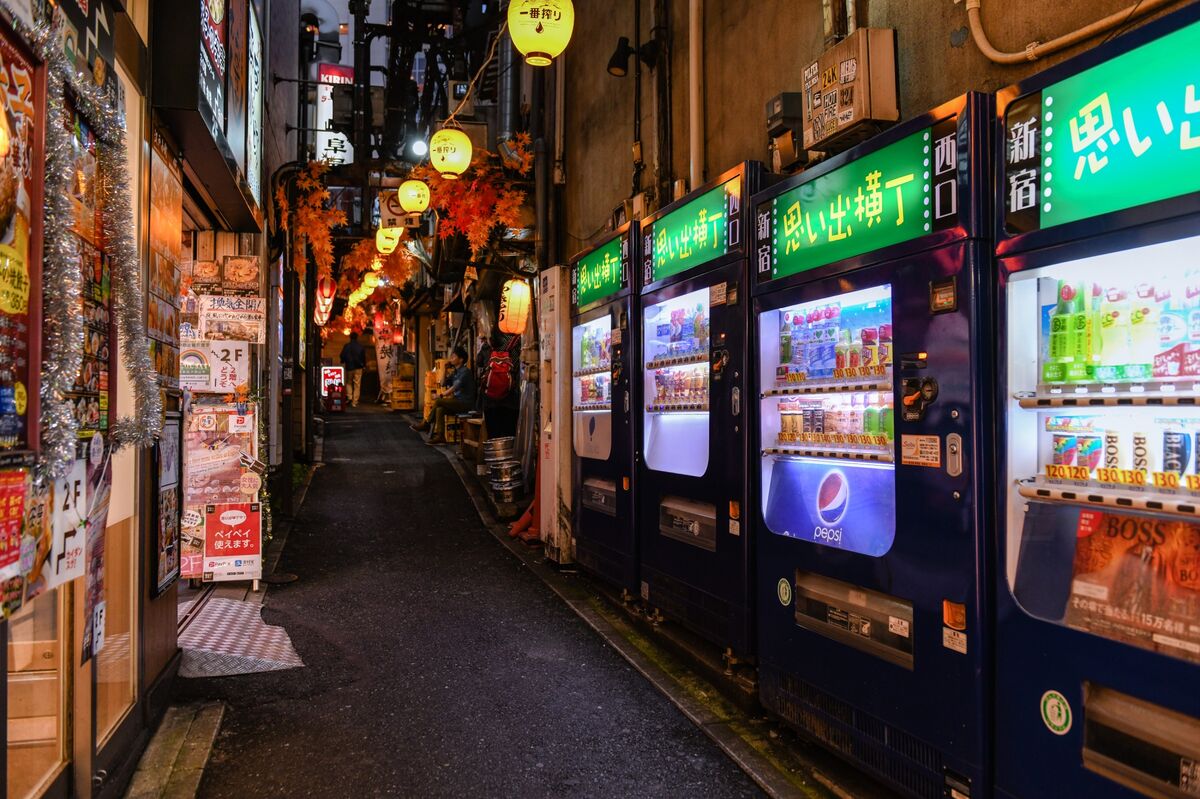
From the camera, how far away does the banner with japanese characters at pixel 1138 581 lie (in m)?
2.71

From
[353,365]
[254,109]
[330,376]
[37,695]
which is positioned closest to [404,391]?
[330,376]

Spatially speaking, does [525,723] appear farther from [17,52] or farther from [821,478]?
[17,52]

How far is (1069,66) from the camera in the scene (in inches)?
121

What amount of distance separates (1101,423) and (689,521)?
10.6ft

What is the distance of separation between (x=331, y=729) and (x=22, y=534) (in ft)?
9.79

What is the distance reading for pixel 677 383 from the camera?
6.52 metres

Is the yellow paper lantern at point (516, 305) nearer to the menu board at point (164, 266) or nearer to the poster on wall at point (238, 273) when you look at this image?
the poster on wall at point (238, 273)

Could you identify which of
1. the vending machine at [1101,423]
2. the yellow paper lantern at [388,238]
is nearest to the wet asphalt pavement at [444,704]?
the vending machine at [1101,423]

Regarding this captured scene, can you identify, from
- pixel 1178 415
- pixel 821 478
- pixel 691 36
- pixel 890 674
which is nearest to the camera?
pixel 1178 415

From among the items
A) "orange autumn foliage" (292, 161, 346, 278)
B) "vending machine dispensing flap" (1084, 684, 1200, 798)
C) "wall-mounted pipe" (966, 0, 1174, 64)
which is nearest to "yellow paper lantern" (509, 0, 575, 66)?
"wall-mounted pipe" (966, 0, 1174, 64)

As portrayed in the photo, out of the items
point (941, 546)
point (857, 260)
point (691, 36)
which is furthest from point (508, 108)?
point (941, 546)

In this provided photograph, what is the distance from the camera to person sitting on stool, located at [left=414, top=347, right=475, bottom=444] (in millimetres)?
18781

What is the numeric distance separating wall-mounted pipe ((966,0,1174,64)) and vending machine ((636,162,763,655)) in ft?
5.03

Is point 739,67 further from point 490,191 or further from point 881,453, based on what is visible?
point 490,191
